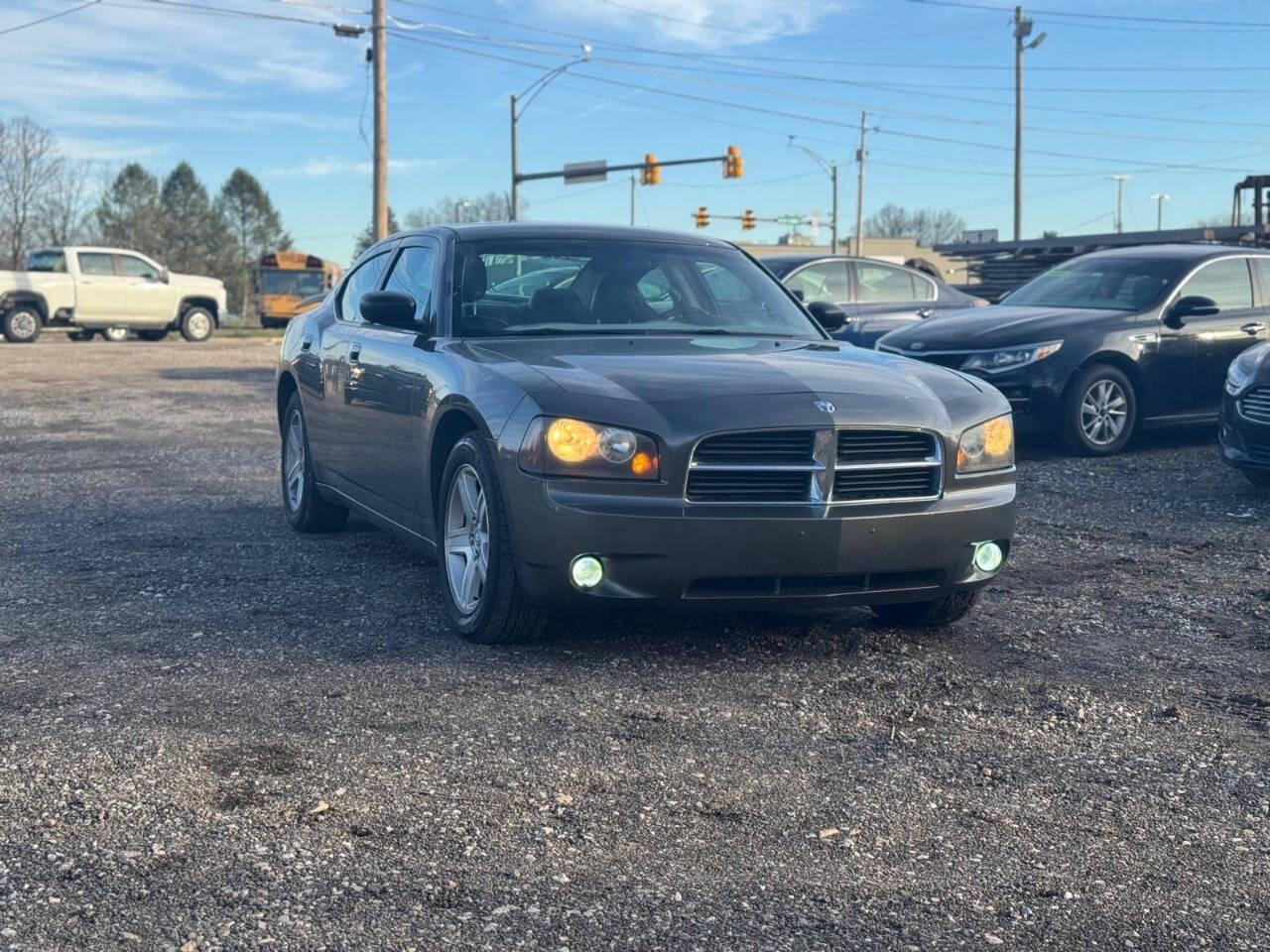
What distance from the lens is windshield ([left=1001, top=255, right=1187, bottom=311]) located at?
1202 cm

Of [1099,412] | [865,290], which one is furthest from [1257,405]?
[865,290]

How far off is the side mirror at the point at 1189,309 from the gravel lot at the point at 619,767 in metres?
4.65

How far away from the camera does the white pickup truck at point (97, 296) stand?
31.7m

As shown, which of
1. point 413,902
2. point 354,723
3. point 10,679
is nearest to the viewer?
point 413,902

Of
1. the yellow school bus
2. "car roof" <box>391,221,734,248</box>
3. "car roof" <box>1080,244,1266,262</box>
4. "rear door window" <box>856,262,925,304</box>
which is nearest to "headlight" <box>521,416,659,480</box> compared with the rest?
"car roof" <box>391,221,734,248</box>

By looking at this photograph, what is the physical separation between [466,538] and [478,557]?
0.50 feet

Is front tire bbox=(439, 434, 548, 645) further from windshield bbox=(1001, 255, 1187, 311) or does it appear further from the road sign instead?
the road sign

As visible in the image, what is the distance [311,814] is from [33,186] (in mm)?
81481

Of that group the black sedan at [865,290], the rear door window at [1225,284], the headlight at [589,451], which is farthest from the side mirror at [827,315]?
the black sedan at [865,290]

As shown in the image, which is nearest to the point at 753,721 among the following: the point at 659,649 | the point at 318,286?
the point at 659,649

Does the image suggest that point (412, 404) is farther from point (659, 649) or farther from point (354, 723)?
point (354, 723)

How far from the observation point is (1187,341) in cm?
1173

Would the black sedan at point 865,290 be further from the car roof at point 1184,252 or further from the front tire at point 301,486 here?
the front tire at point 301,486

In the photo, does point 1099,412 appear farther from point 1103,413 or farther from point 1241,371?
point 1241,371
